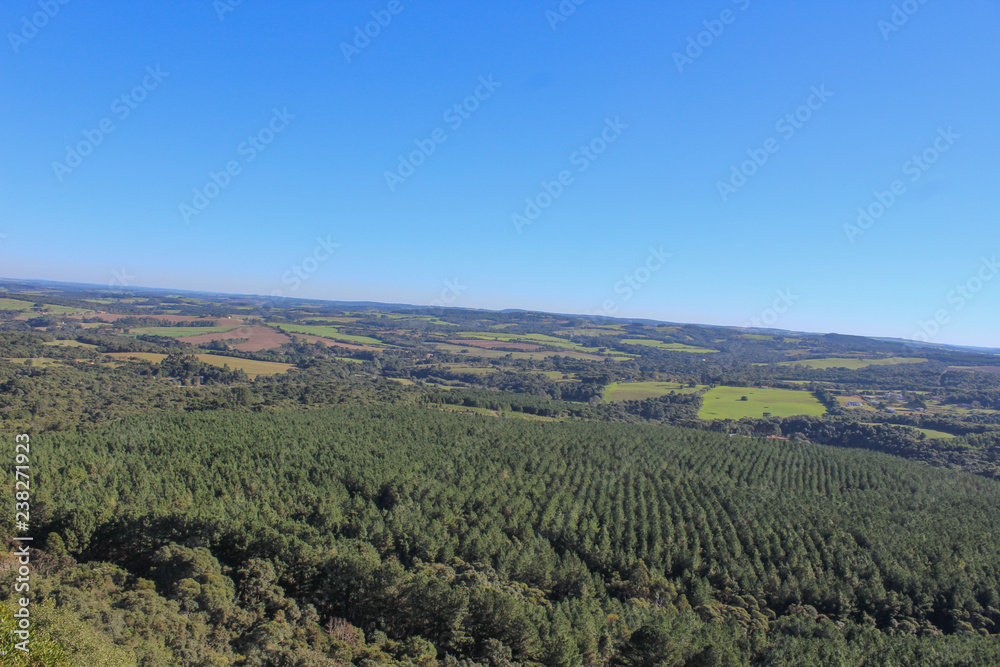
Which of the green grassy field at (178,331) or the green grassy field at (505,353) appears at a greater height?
the green grassy field at (178,331)

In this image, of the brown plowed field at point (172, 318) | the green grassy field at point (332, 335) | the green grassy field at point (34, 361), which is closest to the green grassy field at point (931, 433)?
the green grassy field at point (34, 361)

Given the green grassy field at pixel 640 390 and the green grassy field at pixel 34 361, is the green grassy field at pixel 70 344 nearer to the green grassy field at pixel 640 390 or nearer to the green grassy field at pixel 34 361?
the green grassy field at pixel 34 361

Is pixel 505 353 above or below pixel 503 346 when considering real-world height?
below

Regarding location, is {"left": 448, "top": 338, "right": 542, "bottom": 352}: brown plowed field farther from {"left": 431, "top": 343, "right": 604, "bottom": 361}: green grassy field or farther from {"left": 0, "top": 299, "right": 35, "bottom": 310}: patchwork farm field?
{"left": 0, "top": 299, "right": 35, "bottom": 310}: patchwork farm field

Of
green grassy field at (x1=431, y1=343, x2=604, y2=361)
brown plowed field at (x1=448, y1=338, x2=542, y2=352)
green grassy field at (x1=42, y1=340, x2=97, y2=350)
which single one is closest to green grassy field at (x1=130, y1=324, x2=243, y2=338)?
green grassy field at (x1=42, y1=340, x2=97, y2=350)

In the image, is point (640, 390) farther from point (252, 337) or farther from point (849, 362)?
Answer: point (252, 337)

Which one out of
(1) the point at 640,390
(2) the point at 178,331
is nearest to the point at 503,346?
(1) the point at 640,390
